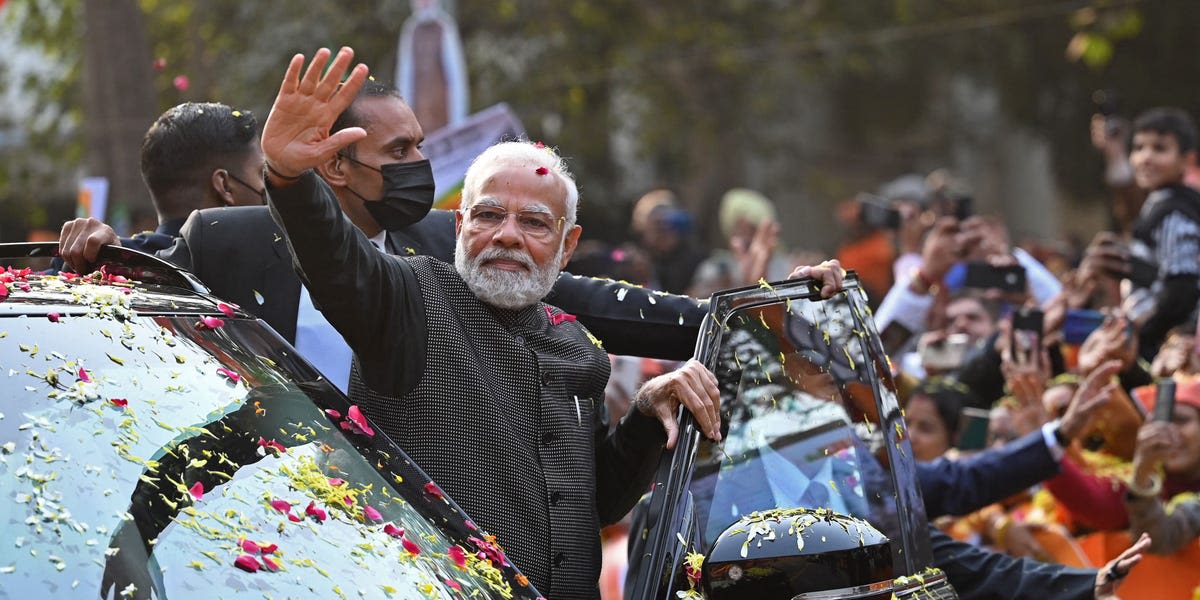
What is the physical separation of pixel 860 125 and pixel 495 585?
89.0 feet

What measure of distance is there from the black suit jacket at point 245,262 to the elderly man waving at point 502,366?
1.99ft

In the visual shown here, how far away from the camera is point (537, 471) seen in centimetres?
376

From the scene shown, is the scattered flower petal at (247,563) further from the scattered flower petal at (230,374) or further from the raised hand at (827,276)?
the raised hand at (827,276)

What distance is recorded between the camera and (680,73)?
68.9ft

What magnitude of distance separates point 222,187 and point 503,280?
1.60m

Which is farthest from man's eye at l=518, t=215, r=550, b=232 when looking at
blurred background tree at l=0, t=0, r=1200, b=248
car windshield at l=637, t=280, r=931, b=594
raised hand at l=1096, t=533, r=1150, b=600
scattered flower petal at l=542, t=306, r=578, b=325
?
blurred background tree at l=0, t=0, r=1200, b=248

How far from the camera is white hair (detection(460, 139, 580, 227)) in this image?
12.9 ft

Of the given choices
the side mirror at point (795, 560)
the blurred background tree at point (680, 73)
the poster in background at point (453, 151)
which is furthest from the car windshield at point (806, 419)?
the blurred background tree at point (680, 73)

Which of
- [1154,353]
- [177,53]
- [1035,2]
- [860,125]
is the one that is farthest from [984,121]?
[1154,353]

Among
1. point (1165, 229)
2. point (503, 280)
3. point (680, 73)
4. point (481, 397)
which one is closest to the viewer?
point (481, 397)

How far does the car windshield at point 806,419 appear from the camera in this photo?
377 cm

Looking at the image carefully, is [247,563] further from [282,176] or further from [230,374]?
[282,176]

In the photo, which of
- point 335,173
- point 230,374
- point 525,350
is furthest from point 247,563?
point 335,173

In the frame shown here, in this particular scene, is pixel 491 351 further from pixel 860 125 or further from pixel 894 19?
pixel 860 125
